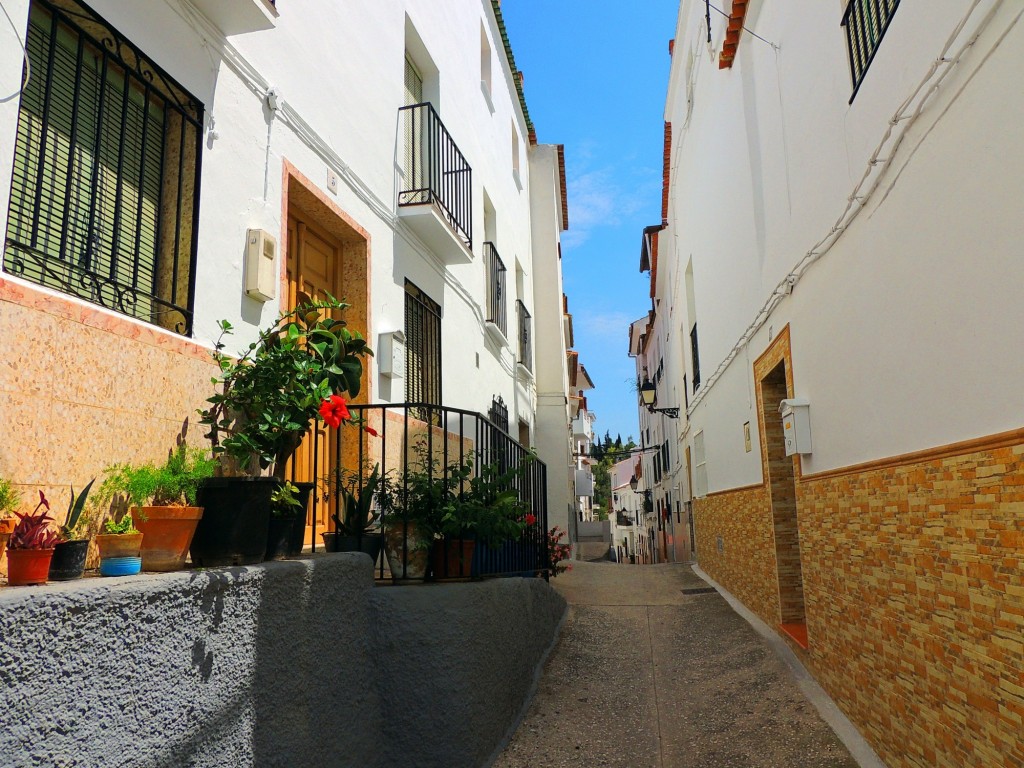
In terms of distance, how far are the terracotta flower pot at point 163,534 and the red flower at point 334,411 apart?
0.82 metres

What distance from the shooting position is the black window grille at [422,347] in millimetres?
7285

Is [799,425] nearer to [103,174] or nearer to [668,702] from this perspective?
[668,702]

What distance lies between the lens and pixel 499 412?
1113cm

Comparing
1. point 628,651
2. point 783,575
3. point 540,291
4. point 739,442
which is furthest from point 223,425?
point 540,291

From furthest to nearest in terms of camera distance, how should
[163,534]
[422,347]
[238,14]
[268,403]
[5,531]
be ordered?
[422,347]
[238,14]
[268,403]
[163,534]
[5,531]

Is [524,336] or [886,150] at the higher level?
[524,336]

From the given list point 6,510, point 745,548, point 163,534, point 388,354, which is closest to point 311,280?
point 388,354

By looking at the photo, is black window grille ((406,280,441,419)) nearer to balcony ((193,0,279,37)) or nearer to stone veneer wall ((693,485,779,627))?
balcony ((193,0,279,37))

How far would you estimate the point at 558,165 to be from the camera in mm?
17688

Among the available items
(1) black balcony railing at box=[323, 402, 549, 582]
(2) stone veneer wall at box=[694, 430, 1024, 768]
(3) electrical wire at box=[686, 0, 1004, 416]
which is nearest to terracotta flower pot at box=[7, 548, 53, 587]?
(1) black balcony railing at box=[323, 402, 549, 582]

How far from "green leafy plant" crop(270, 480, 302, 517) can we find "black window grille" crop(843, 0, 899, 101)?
12.3 feet

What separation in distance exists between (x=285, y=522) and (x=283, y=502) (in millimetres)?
116

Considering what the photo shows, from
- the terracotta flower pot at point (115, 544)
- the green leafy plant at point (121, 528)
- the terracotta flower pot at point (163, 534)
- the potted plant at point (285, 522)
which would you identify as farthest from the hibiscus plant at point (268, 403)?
the terracotta flower pot at point (115, 544)

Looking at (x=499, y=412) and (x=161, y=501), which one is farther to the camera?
(x=499, y=412)
